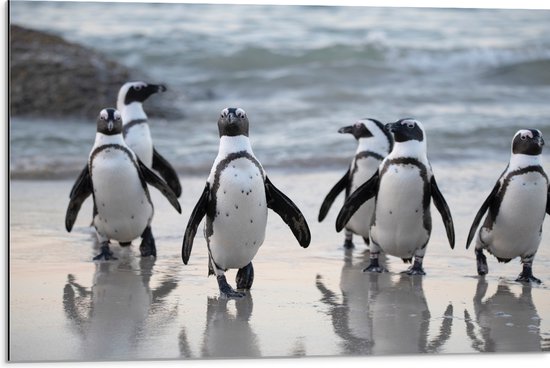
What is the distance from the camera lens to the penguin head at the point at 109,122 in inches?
192

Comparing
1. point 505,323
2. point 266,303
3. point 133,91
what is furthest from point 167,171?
point 505,323

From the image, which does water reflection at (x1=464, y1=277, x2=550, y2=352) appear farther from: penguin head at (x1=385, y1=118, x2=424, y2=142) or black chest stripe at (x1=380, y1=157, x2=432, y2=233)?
penguin head at (x1=385, y1=118, x2=424, y2=142)

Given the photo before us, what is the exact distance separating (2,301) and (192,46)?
187 inches

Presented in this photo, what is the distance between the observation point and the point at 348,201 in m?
4.84

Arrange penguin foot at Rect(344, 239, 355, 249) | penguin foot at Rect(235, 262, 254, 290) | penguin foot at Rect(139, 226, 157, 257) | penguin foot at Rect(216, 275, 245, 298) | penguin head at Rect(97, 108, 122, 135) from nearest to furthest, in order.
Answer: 1. penguin foot at Rect(216, 275, 245, 298)
2. penguin foot at Rect(235, 262, 254, 290)
3. penguin head at Rect(97, 108, 122, 135)
4. penguin foot at Rect(139, 226, 157, 257)
5. penguin foot at Rect(344, 239, 355, 249)

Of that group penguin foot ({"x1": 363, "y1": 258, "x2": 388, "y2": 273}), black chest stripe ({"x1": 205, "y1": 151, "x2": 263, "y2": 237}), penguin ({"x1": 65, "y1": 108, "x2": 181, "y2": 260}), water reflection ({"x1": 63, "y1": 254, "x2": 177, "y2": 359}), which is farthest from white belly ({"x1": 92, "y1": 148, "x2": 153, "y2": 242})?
penguin foot ({"x1": 363, "y1": 258, "x2": 388, "y2": 273})

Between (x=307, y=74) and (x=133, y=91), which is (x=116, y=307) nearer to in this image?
(x=133, y=91)

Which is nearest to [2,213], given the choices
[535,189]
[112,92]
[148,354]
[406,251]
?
[148,354]

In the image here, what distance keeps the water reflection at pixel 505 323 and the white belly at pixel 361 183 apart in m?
0.82

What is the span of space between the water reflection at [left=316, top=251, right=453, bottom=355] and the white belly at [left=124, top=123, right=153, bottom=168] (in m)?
1.30

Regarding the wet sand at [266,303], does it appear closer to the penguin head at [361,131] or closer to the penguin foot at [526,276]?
the penguin foot at [526,276]

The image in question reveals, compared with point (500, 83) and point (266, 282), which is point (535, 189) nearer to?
point (266, 282)

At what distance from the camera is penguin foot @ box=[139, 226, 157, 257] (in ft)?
17.0

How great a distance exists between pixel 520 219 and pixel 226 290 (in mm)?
1287
